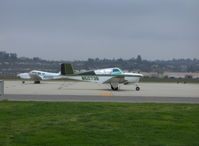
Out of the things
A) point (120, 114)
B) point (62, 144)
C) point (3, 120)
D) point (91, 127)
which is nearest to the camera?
point (62, 144)

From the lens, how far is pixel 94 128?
11.1m

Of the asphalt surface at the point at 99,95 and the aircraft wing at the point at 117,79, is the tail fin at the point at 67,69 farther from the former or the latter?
the aircraft wing at the point at 117,79

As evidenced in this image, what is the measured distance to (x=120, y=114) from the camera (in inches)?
560

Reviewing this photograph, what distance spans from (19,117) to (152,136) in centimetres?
554

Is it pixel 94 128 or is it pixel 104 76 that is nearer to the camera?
pixel 94 128

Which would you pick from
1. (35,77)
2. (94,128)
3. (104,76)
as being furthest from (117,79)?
(35,77)

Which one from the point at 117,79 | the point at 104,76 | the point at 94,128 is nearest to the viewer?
the point at 94,128

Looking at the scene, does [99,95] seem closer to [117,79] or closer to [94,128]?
[117,79]

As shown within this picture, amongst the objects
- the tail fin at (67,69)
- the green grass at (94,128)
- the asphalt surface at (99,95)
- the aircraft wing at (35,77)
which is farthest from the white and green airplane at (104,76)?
the aircraft wing at (35,77)

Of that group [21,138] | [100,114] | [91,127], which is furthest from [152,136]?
[100,114]

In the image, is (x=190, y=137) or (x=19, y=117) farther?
(x=19, y=117)

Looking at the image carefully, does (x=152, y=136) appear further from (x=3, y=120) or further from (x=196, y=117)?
(x=3, y=120)

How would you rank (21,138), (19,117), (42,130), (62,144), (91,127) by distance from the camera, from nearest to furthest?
(62,144) < (21,138) < (42,130) < (91,127) < (19,117)

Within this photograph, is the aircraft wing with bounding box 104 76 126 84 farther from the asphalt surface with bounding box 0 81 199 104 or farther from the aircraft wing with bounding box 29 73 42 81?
the aircraft wing with bounding box 29 73 42 81
